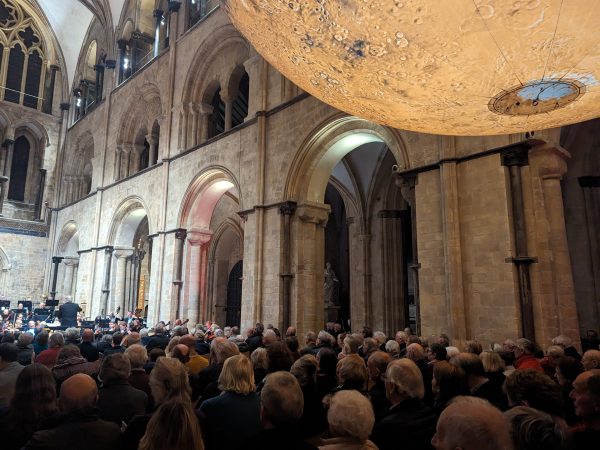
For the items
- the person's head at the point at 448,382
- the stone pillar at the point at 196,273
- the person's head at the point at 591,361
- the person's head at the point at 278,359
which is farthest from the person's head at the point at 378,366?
the stone pillar at the point at 196,273

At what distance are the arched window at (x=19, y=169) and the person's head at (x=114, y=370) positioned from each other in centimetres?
2416

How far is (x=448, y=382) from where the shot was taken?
3.05m

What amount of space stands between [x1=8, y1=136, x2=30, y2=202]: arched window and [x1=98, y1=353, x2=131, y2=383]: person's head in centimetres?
2416

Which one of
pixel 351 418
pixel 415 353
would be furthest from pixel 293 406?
pixel 415 353

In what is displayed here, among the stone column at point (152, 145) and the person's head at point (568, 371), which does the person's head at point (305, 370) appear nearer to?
the person's head at point (568, 371)

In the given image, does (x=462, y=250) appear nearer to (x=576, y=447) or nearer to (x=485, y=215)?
(x=485, y=215)

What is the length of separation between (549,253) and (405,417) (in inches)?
211

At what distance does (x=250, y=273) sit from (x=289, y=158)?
116 inches

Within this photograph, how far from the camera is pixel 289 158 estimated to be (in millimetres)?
11031

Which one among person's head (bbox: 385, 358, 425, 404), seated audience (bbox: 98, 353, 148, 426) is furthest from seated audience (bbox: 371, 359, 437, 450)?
seated audience (bbox: 98, 353, 148, 426)

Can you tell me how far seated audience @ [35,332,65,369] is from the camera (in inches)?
197

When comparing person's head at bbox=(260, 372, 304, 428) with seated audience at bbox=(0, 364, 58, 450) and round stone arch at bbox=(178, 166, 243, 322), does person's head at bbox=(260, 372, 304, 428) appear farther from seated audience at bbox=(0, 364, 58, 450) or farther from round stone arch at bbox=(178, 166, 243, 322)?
round stone arch at bbox=(178, 166, 243, 322)

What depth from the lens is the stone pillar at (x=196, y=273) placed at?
14.5 metres

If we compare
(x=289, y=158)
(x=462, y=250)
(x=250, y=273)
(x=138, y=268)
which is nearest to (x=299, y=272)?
(x=250, y=273)
